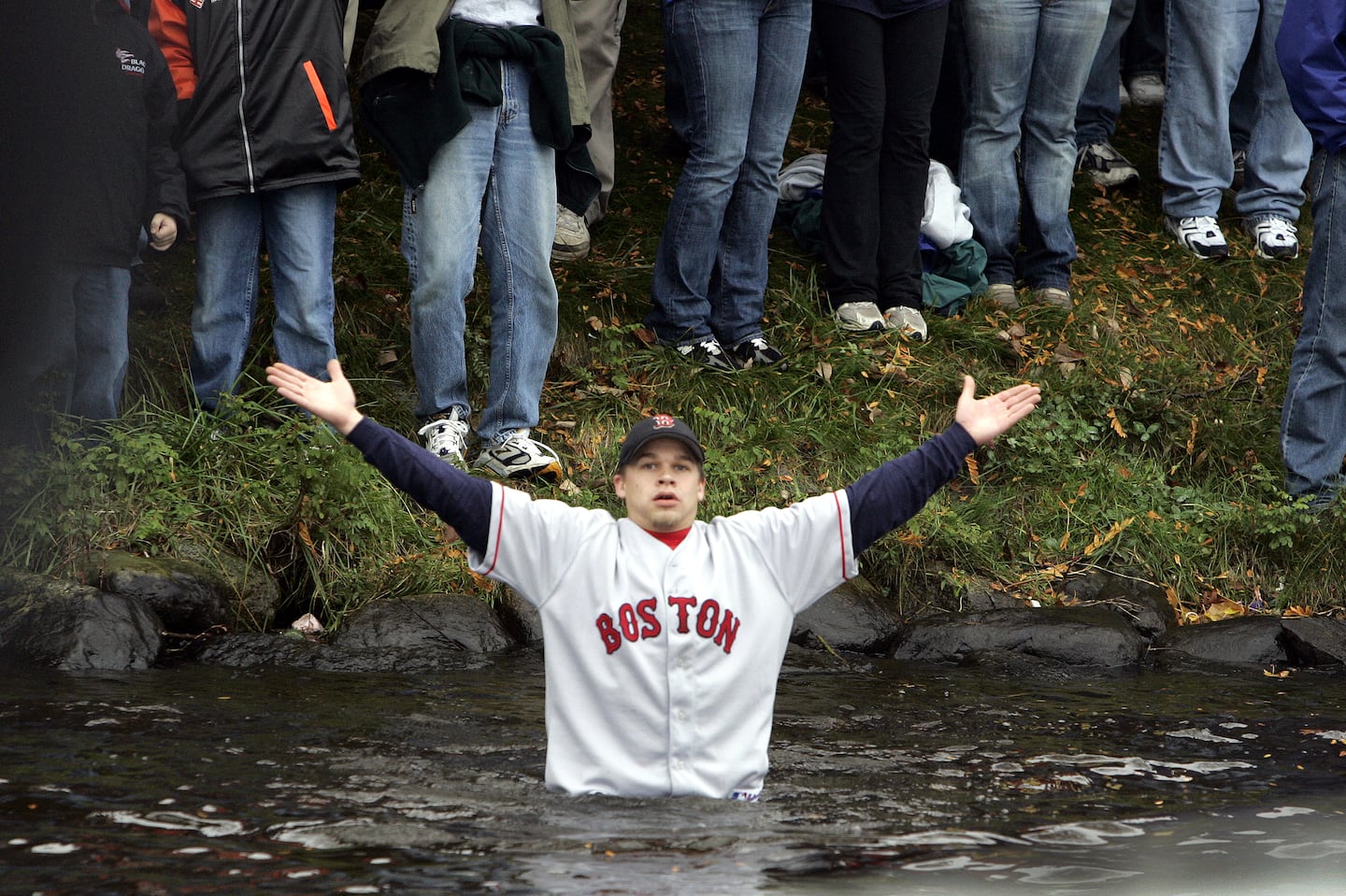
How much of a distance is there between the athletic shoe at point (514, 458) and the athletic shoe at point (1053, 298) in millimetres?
3549

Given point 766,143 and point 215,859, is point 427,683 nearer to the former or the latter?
point 215,859

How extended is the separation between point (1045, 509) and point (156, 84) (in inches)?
186

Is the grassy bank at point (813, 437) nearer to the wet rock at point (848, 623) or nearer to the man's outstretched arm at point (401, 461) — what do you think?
the wet rock at point (848, 623)

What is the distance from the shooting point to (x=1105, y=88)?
10844 millimetres

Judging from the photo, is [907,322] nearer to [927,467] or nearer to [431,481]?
[927,467]

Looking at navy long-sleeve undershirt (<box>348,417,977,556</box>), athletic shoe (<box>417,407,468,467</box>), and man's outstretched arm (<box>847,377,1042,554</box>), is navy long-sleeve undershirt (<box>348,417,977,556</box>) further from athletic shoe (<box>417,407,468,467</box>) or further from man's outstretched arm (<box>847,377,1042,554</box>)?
athletic shoe (<box>417,407,468,467</box>)

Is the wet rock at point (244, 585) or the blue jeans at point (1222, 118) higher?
the blue jeans at point (1222, 118)

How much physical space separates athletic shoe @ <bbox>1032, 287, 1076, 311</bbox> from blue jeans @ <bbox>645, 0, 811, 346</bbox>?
1.93m

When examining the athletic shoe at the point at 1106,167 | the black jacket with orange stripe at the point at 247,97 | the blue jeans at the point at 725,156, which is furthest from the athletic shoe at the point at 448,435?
the athletic shoe at the point at 1106,167

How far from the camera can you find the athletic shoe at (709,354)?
8523 millimetres

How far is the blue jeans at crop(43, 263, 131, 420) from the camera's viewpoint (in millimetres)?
6672

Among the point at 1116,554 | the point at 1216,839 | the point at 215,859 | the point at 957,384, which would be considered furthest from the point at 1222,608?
the point at 215,859

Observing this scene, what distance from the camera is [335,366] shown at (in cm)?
482

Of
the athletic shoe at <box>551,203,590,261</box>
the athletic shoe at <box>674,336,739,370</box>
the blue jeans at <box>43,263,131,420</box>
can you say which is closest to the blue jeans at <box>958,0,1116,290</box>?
the athletic shoe at <box>674,336,739,370</box>
